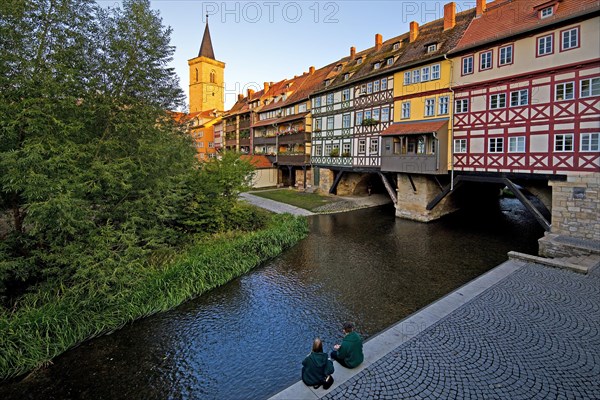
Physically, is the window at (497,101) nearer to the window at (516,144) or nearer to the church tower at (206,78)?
the window at (516,144)

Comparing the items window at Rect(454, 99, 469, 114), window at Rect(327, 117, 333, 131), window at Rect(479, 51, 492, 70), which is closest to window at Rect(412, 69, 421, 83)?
window at Rect(454, 99, 469, 114)

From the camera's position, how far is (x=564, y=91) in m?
13.5

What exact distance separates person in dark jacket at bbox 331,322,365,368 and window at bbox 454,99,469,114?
15197 millimetres

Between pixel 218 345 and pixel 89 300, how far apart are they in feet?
10.8

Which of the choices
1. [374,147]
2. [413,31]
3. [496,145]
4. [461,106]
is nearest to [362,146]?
[374,147]

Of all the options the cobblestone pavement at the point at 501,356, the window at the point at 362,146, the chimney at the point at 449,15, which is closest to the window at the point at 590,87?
the cobblestone pavement at the point at 501,356

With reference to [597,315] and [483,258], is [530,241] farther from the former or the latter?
[597,315]

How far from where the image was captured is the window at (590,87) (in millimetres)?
12637

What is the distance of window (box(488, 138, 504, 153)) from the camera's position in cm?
1575

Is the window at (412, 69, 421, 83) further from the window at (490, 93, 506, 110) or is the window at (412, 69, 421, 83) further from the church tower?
the church tower

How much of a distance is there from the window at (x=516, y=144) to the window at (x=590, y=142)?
2.16 metres

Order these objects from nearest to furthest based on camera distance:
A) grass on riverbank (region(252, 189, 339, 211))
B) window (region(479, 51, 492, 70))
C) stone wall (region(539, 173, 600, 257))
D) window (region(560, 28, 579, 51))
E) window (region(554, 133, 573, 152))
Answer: stone wall (region(539, 173, 600, 257))
window (region(560, 28, 579, 51))
window (region(554, 133, 573, 152))
window (region(479, 51, 492, 70))
grass on riverbank (region(252, 189, 339, 211))

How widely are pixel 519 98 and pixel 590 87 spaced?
8.28 feet

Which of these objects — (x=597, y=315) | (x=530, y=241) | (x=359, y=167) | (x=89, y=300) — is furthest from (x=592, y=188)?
(x=89, y=300)
